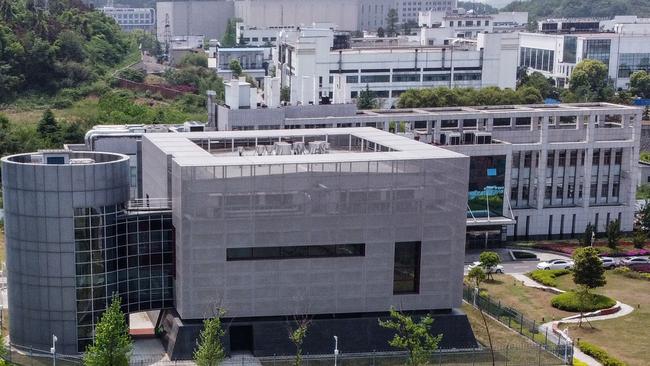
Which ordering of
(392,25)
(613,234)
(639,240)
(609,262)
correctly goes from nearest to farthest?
(609,262), (613,234), (639,240), (392,25)

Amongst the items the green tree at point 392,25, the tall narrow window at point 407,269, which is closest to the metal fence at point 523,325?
Answer: the tall narrow window at point 407,269

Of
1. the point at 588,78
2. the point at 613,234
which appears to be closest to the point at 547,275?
the point at 613,234

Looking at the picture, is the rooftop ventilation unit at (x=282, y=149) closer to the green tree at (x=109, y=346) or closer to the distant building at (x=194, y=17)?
the green tree at (x=109, y=346)

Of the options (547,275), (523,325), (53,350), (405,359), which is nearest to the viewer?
(53,350)

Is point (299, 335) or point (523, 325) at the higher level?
point (299, 335)

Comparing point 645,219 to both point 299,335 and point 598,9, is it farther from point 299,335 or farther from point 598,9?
point 598,9

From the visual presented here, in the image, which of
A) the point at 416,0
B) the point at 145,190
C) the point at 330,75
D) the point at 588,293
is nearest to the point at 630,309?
the point at 588,293

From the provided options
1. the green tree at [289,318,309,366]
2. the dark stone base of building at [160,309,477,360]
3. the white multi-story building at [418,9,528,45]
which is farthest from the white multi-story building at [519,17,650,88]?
the green tree at [289,318,309,366]

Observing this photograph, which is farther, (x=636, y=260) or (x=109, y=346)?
(x=636, y=260)
